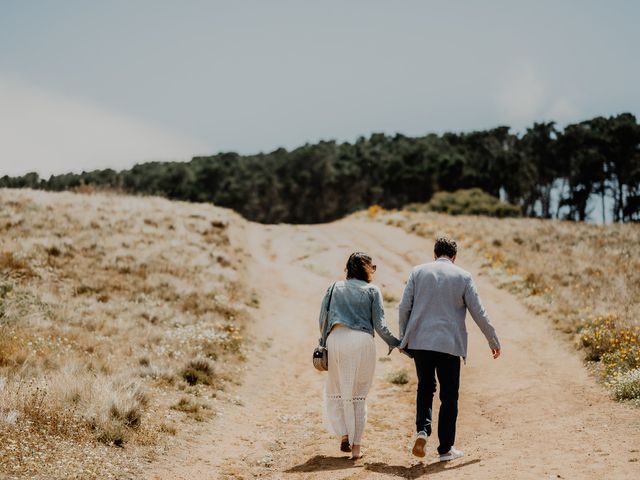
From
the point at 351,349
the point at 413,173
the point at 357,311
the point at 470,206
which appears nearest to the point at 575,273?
the point at 357,311

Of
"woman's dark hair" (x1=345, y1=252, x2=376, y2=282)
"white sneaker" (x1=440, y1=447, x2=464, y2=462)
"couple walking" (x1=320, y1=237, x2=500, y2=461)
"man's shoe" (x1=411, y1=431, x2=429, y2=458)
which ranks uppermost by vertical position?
"woman's dark hair" (x1=345, y1=252, x2=376, y2=282)

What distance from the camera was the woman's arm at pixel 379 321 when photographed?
6.23m

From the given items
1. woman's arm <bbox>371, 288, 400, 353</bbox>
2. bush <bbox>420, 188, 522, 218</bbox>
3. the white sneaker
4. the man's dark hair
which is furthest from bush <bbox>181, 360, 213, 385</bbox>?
bush <bbox>420, 188, 522, 218</bbox>

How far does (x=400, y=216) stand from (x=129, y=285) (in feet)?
73.2

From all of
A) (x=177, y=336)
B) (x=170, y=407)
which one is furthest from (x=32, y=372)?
(x=177, y=336)

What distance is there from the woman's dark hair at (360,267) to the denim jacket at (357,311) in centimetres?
14

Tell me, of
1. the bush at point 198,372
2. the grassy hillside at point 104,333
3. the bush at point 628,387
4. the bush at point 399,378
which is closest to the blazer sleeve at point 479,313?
the bush at point 628,387

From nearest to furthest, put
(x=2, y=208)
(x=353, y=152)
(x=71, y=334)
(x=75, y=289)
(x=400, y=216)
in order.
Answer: (x=71, y=334) → (x=75, y=289) → (x=2, y=208) → (x=400, y=216) → (x=353, y=152)

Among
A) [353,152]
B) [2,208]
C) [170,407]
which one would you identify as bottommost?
[170,407]

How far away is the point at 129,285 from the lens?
48.1 ft

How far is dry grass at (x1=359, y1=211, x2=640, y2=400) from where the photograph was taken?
10.3 metres

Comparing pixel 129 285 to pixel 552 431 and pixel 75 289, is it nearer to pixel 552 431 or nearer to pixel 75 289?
pixel 75 289

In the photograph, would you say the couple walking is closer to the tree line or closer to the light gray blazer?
the light gray blazer

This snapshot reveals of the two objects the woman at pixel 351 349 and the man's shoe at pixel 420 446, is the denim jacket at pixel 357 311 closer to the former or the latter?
the woman at pixel 351 349
